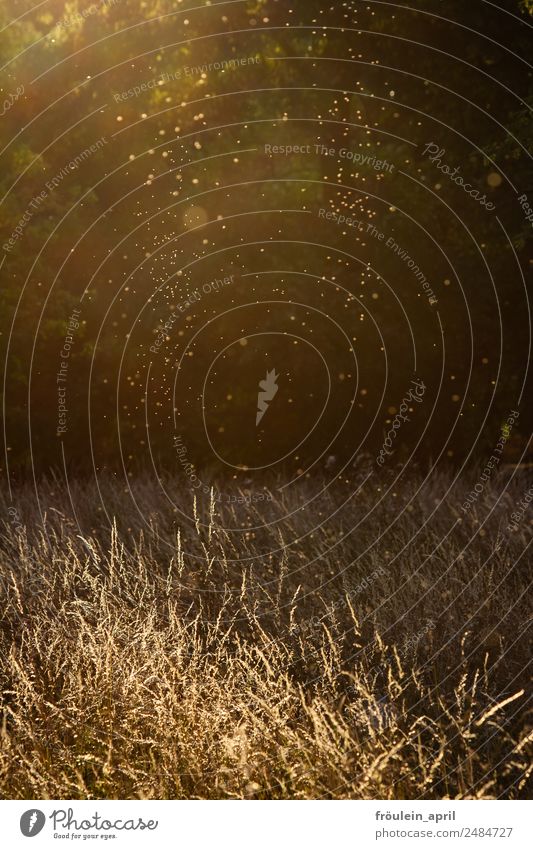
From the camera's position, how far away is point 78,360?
1209 cm

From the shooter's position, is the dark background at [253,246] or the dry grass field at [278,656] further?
the dark background at [253,246]

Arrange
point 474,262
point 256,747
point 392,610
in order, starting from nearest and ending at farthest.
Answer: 1. point 256,747
2. point 392,610
3. point 474,262

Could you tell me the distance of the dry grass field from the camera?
4.30 m

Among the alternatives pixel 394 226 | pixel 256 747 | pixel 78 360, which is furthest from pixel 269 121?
pixel 256 747

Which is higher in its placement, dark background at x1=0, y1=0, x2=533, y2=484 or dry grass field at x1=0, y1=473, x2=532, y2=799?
dark background at x1=0, y1=0, x2=533, y2=484

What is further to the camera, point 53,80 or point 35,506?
point 53,80

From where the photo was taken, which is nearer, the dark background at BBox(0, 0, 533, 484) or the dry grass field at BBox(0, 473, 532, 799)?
the dry grass field at BBox(0, 473, 532, 799)

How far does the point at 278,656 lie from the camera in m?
5.32

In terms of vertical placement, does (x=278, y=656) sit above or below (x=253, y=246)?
below

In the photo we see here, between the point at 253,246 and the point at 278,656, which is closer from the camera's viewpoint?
the point at 278,656

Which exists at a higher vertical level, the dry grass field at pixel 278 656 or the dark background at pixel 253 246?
the dark background at pixel 253 246

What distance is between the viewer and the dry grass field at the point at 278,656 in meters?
4.30

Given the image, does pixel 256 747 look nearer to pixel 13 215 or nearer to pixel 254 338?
pixel 254 338

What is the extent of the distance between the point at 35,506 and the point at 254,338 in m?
3.33
